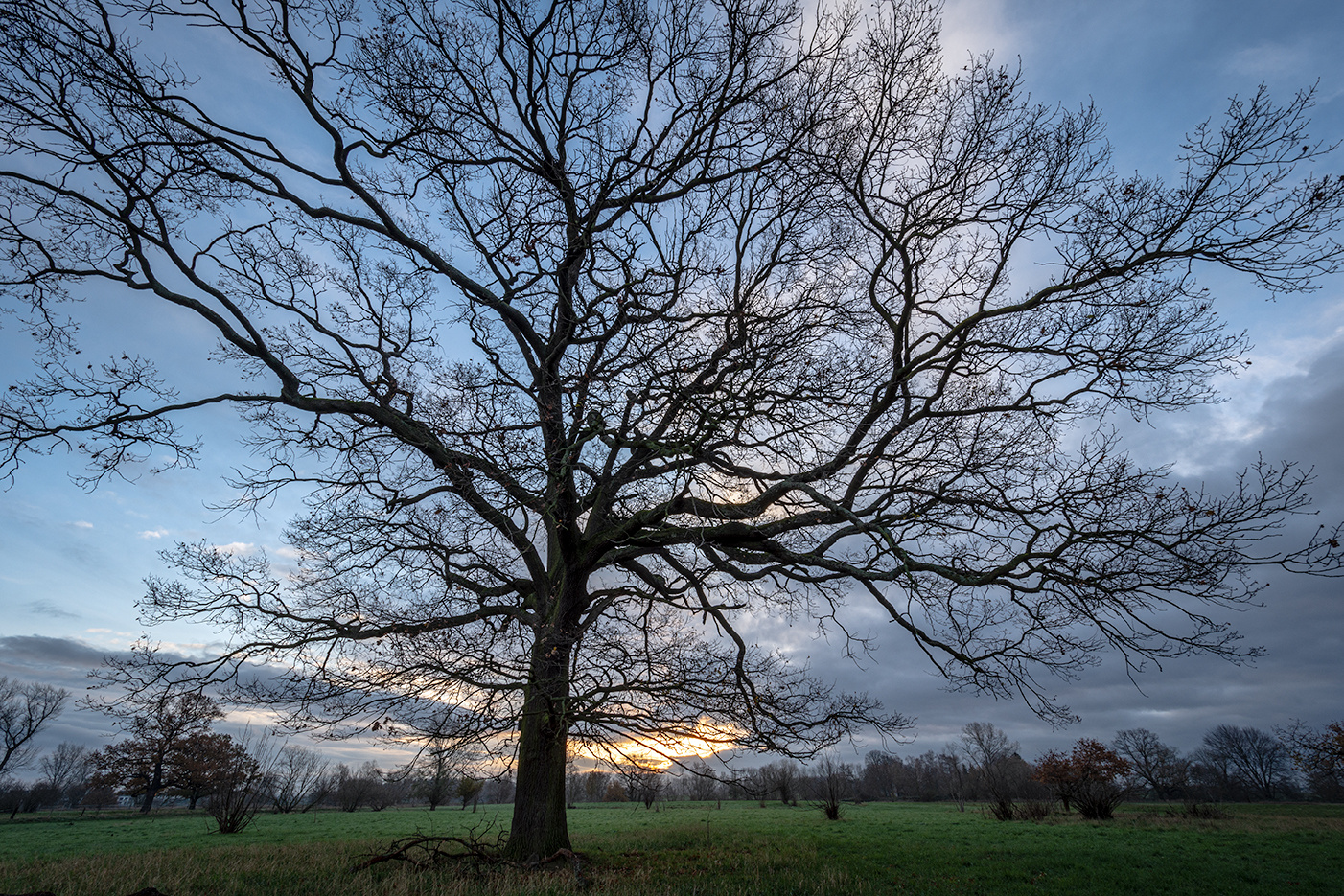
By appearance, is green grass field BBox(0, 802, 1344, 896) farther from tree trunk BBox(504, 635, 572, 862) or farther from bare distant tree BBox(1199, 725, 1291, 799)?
bare distant tree BBox(1199, 725, 1291, 799)

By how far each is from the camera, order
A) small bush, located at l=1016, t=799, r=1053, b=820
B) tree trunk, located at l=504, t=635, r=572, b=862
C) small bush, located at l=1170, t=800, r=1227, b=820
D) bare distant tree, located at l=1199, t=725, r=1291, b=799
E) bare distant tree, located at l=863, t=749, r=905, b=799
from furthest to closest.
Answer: bare distant tree, located at l=863, t=749, r=905, b=799 → bare distant tree, located at l=1199, t=725, r=1291, b=799 → small bush, located at l=1170, t=800, r=1227, b=820 → small bush, located at l=1016, t=799, r=1053, b=820 → tree trunk, located at l=504, t=635, r=572, b=862

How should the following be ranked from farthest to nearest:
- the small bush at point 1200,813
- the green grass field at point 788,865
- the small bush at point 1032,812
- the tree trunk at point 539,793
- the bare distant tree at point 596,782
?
1. the small bush at point 1200,813
2. the small bush at point 1032,812
3. the bare distant tree at point 596,782
4. the tree trunk at point 539,793
5. the green grass field at point 788,865

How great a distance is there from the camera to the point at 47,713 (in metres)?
40.9

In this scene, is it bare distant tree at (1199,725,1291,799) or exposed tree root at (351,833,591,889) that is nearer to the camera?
exposed tree root at (351,833,591,889)

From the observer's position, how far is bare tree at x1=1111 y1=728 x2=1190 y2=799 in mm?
42188

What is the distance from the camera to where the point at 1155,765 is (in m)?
44.4

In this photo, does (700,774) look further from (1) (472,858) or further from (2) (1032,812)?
(2) (1032,812)

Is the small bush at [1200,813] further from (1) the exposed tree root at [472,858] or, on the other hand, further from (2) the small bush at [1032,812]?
(1) the exposed tree root at [472,858]

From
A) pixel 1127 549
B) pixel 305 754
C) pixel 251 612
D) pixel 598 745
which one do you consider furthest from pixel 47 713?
pixel 1127 549

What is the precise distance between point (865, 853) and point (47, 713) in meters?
59.1

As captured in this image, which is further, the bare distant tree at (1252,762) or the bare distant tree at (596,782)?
the bare distant tree at (1252,762)

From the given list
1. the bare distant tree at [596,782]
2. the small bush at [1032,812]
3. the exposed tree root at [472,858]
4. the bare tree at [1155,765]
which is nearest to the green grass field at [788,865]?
the exposed tree root at [472,858]

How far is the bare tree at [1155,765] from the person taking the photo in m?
42.2

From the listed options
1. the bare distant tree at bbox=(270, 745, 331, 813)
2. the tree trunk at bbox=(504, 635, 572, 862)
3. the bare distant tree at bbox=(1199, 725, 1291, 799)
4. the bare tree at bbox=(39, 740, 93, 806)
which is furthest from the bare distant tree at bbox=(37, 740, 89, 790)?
the bare distant tree at bbox=(1199, 725, 1291, 799)
